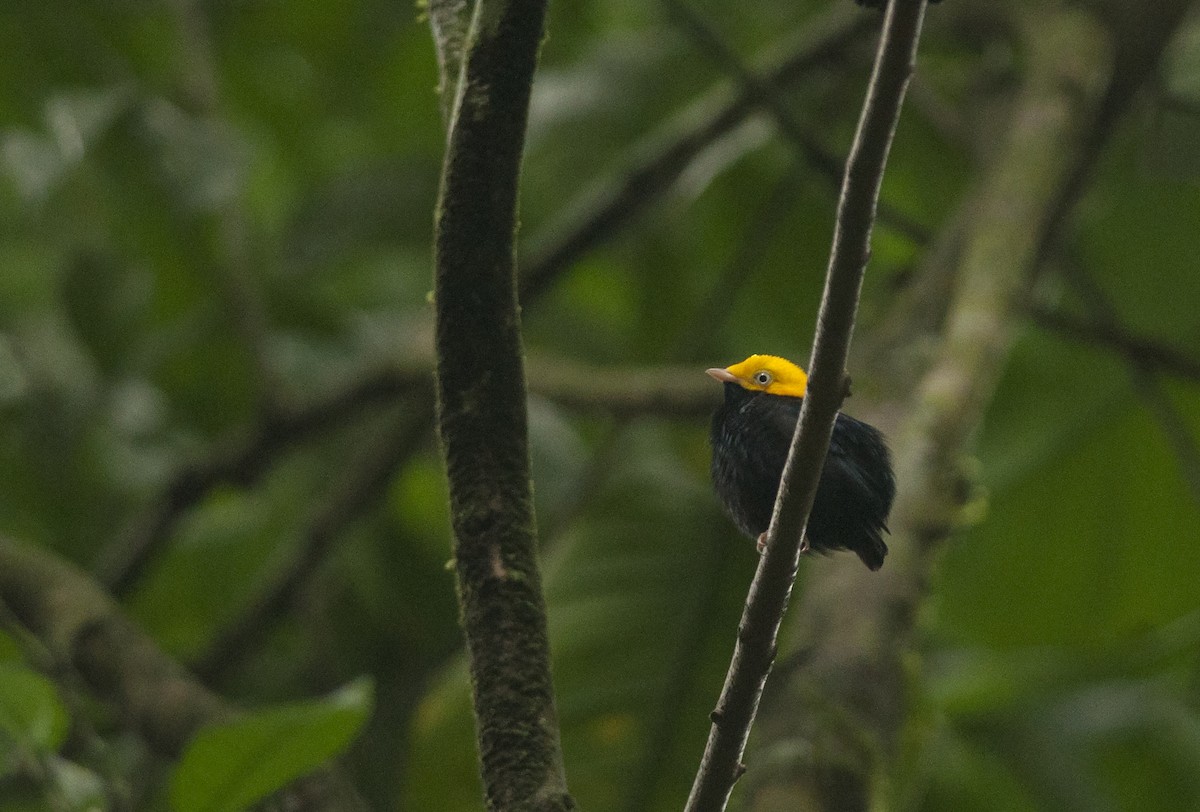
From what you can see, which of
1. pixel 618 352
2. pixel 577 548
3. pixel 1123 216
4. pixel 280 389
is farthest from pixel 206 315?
pixel 1123 216

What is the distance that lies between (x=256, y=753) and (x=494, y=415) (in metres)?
0.69

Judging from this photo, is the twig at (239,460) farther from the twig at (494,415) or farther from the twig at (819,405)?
the twig at (819,405)

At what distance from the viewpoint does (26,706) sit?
1614mm

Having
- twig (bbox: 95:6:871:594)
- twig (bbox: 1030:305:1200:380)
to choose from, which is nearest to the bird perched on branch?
twig (bbox: 1030:305:1200:380)

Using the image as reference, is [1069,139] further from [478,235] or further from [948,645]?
[478,235]

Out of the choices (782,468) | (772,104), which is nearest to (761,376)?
(782,468)

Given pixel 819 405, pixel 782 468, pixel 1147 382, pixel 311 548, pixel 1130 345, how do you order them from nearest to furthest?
pixel 819 405 < pixel 782 468 < pixel 1130 345 < pixel 1147 382 < pixel 311 548

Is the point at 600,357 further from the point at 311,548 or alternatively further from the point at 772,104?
the point at 772,104

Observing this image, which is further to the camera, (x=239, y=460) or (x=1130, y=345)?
(x=239, y=460)

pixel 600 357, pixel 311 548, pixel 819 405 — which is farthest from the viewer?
pixel 600 357

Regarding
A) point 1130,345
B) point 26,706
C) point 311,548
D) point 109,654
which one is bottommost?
point 26,706

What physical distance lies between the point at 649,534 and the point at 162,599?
1.45 meters

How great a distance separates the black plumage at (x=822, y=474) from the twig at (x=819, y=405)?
8cm

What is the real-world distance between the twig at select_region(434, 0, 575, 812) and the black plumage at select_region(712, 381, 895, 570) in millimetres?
135
